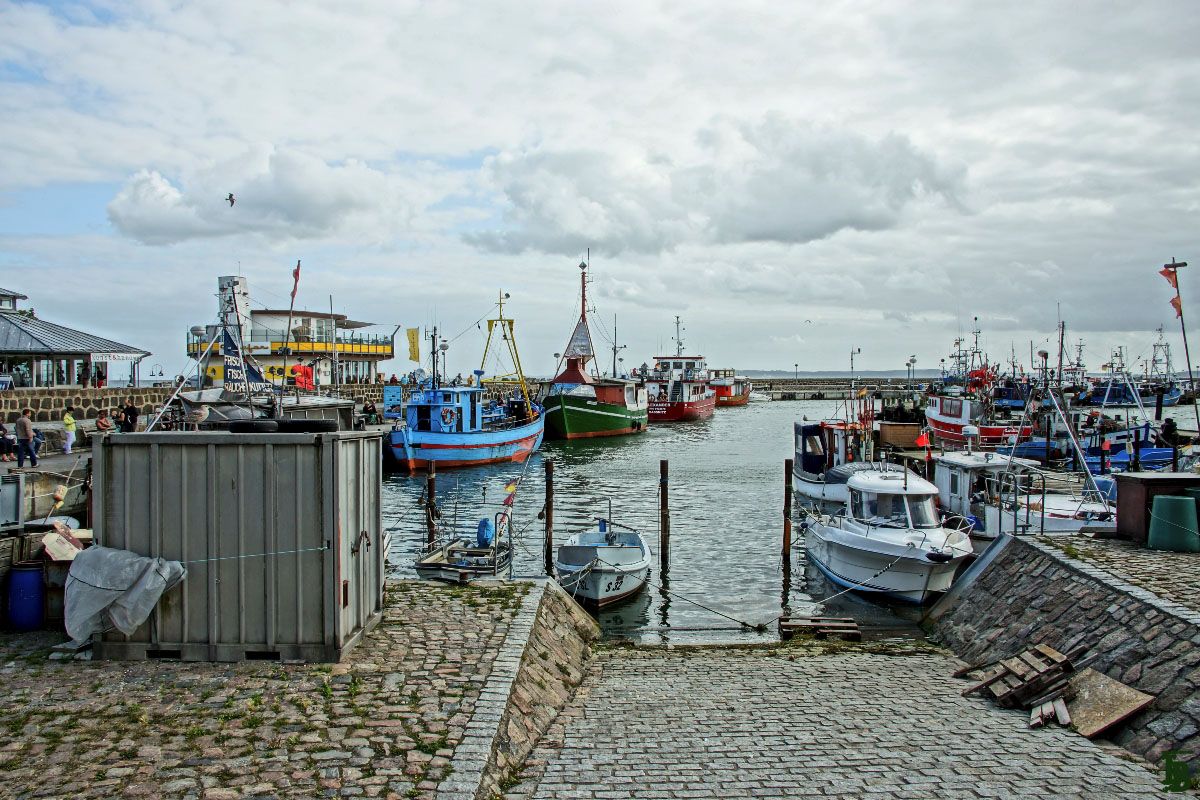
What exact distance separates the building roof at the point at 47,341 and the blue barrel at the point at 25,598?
2799 centimetres

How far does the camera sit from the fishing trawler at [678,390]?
94000mm

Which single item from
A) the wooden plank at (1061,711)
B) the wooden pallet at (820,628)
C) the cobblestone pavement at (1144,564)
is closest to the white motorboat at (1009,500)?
the cobblestone pavement at (1144,564)

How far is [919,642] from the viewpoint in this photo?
15.3 m

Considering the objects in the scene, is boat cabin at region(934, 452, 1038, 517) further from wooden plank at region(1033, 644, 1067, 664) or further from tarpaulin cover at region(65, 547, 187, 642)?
tarpaulin cover at region(65, 547, 187, 642)

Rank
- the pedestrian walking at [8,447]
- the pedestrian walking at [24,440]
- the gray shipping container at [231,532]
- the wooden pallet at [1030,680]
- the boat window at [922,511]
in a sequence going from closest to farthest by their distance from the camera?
1. the gray shipping container at [231,532]
2. the wooden pallet at [1030,680]
3. the boat window at [922,511]
4. the pedestrian walking at [24,440]
5. the pedestrian walking at [8,447]

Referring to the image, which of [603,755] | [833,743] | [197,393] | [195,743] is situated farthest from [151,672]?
[197,393]

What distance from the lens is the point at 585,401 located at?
67750 mm

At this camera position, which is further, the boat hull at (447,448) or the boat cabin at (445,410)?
the boat cabin at (445,410)

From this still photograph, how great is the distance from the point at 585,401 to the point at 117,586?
58682 millimetres

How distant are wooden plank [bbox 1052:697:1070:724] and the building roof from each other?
37166mm

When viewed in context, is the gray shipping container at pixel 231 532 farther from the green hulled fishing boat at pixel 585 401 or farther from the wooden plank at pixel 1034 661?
the green hulled fishing boat at pixel 585 401

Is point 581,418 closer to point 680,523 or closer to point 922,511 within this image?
point 680,523

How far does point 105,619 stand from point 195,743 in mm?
2818

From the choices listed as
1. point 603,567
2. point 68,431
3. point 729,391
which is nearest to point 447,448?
point 68,431
